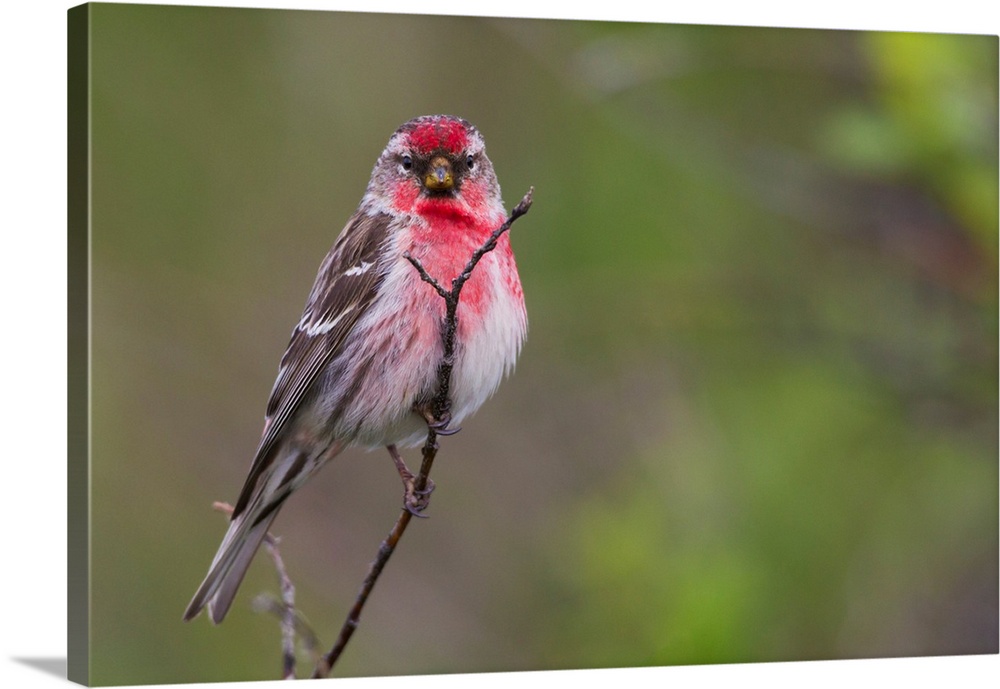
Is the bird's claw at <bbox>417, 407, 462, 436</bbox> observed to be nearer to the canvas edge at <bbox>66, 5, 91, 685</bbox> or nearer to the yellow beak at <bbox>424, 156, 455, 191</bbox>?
the yellow beak at <bbox>424, 156, 455, 191</bbox>

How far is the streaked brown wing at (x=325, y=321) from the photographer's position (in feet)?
20.5

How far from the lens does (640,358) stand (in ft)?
24.8

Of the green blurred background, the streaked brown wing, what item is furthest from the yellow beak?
the green blurred background

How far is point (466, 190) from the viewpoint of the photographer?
6270 millimetres

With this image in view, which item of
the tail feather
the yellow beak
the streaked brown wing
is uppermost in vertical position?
the yellow beak

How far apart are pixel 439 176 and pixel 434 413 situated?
957 mm

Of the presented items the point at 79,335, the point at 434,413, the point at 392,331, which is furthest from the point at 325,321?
the point at 79,335

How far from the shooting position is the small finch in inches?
240

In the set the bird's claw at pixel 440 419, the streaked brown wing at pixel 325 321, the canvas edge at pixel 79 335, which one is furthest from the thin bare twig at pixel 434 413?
the canvas edge at pixel 79 335

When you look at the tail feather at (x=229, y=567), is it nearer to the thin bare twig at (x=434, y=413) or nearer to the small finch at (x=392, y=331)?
the small finch at (x=392, y=331)

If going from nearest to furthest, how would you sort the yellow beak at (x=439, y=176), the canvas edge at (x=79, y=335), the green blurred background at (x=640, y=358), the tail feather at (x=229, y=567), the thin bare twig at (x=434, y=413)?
the thin bare twig at (x=434, y=413), the canvas edge at (x=79, y=335), the yellow beak at (x=439, y=176), the tail feather at (x=229, y=567), the green blurred background at (x=640, y=358)

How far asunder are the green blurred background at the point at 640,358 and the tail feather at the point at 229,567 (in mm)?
135

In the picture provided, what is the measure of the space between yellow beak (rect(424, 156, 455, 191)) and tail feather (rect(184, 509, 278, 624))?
5.11 feet

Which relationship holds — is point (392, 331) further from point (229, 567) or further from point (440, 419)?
point (229, 567)
